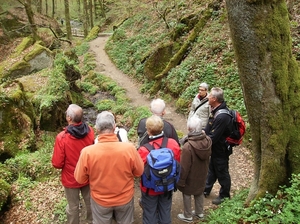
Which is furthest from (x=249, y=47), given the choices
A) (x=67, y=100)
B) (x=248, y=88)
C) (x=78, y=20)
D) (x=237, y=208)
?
(x=78, y=20)

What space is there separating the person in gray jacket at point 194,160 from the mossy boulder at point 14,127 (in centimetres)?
649

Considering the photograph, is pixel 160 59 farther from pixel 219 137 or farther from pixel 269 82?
pixel 269 82

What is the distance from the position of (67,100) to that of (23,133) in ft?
9.59

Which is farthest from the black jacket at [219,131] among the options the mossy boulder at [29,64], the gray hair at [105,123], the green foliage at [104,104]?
the mossy boulder at [29,64]

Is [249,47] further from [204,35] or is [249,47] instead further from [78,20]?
[78,20]

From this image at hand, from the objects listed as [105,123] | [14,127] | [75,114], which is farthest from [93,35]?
[105,123]

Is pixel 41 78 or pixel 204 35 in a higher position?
pixel 204 35

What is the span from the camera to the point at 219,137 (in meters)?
5.09

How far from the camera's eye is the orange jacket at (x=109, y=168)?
3.59 m

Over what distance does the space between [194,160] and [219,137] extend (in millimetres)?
864

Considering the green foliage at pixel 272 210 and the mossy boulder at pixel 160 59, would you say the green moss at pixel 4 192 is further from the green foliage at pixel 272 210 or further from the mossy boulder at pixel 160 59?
the mossy boulder at pixel 160 59

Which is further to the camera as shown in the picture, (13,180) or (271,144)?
(13,180)

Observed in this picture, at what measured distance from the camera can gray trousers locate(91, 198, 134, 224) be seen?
12.9 feet

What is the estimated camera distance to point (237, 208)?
423 centimetres
